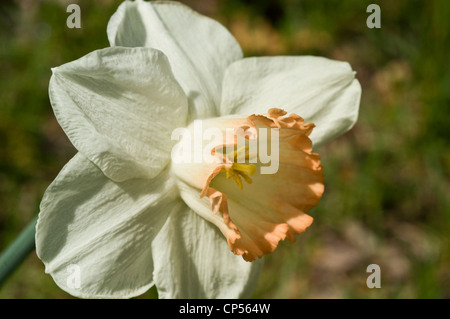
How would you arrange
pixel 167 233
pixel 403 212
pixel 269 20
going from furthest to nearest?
pixel 269 20 < pixel 403 212 < pixel 167 233

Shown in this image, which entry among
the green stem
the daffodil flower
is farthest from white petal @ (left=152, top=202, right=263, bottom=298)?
the green stem

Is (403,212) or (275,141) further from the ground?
(275,141)

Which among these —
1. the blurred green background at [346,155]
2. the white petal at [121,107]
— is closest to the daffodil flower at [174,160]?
the white petal at [121,107]

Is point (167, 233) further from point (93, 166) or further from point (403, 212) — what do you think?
point (403, 212)

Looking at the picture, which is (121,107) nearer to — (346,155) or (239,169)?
(239,169)

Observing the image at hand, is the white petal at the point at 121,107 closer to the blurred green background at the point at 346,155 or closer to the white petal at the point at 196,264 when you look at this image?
the white petal at the point at 196,264

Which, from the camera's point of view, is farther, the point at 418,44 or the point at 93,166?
the point at 418,44

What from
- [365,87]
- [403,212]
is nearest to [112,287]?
[403,212]

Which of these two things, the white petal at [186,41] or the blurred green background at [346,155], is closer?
the white petal at [186,41]
